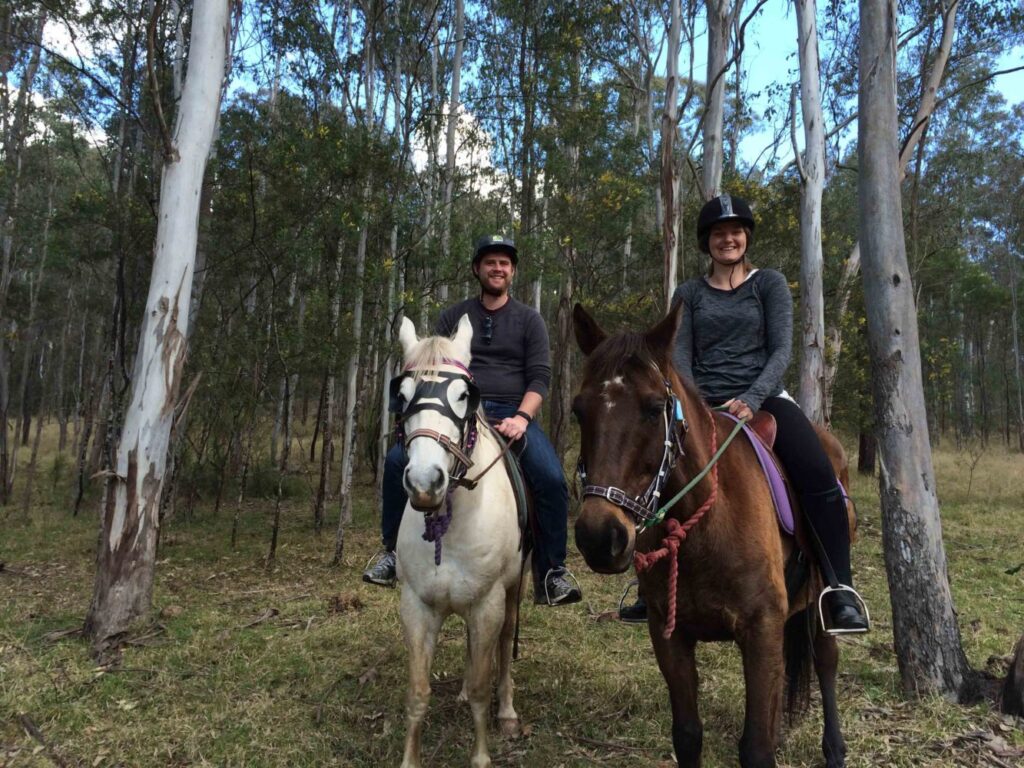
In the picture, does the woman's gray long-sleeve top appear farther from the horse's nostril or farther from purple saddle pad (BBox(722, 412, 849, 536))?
the horse's nostril

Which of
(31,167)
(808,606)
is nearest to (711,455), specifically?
(808,606)

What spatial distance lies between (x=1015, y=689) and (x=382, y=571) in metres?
4.02

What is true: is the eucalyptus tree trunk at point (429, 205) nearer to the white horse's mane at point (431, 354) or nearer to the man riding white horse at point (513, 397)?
the man riding white horse at point (513, 397)

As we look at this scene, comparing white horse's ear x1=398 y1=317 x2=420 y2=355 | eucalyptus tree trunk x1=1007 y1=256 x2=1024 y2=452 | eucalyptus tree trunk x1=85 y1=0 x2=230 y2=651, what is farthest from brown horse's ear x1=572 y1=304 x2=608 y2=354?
eucalyptus tree trunk x1=1007 y1=256 x2=1024 y2=452

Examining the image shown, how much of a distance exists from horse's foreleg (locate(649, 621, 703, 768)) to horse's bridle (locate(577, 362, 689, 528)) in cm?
91

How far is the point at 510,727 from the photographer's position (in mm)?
4043

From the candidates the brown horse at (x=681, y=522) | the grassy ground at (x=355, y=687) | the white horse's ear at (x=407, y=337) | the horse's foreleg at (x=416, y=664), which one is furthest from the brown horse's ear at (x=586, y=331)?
the grassy ground at (x=355, y=687)

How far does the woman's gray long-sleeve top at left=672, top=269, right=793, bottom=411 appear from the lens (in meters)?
3.28

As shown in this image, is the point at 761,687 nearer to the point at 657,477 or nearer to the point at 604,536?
the point at 657,477

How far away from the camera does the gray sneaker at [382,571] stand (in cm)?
393

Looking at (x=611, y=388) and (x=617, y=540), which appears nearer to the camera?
(x=617, y=540)

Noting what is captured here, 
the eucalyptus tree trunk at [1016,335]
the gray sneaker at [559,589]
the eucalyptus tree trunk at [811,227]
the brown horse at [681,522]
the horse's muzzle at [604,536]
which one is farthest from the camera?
the eucalyptus tree trunk at [1016,335]

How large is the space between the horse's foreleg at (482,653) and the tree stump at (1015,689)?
328cm

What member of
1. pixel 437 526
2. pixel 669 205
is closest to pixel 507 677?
pixel 437 526
